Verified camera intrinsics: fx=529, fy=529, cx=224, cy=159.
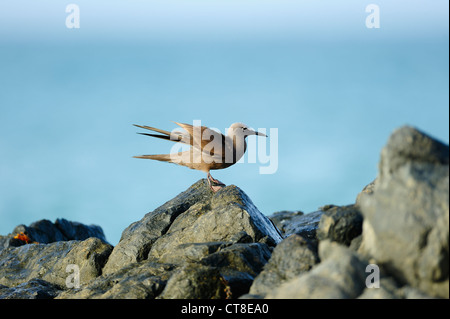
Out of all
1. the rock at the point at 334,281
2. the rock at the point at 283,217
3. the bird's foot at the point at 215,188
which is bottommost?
the rock at the point at 283,217

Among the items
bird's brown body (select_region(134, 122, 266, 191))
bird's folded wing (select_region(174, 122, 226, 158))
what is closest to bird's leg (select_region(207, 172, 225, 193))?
bird's brown body (select_region(134, 122, 266, 191))

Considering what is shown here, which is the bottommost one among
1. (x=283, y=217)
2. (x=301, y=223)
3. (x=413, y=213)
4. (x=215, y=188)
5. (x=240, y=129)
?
(x=283, y=217)

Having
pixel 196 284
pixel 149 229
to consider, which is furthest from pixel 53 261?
pixel 196 284

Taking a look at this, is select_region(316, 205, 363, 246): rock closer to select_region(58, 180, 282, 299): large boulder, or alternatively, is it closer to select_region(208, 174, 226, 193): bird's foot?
select_region(58, 180, 282, 299): large boulder

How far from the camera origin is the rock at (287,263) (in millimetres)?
6590

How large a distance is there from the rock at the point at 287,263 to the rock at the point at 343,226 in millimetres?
286

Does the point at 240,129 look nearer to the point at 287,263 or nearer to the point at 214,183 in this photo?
the point at 214,183

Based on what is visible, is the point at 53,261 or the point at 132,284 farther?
the point at 53,261

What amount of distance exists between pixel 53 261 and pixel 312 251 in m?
7.99

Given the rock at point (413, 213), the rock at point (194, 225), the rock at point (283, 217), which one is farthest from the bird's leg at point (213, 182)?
the rock at point (283, 217)

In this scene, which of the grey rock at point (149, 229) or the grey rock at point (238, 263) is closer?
the grey rock at point (238, 263)

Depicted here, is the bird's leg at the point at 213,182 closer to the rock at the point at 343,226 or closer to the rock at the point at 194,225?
the rock at the point at 194,225

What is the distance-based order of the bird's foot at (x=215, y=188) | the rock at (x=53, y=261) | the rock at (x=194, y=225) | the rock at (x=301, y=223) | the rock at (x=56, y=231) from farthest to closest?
the rock at (x=56, y=231) → the rock at (x=301, y=223) → the bird's foot at (x=215, y=188) → the rock at (x=53, y=261) → the rock at (x=194, y=225)

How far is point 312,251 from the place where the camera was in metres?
6.68
